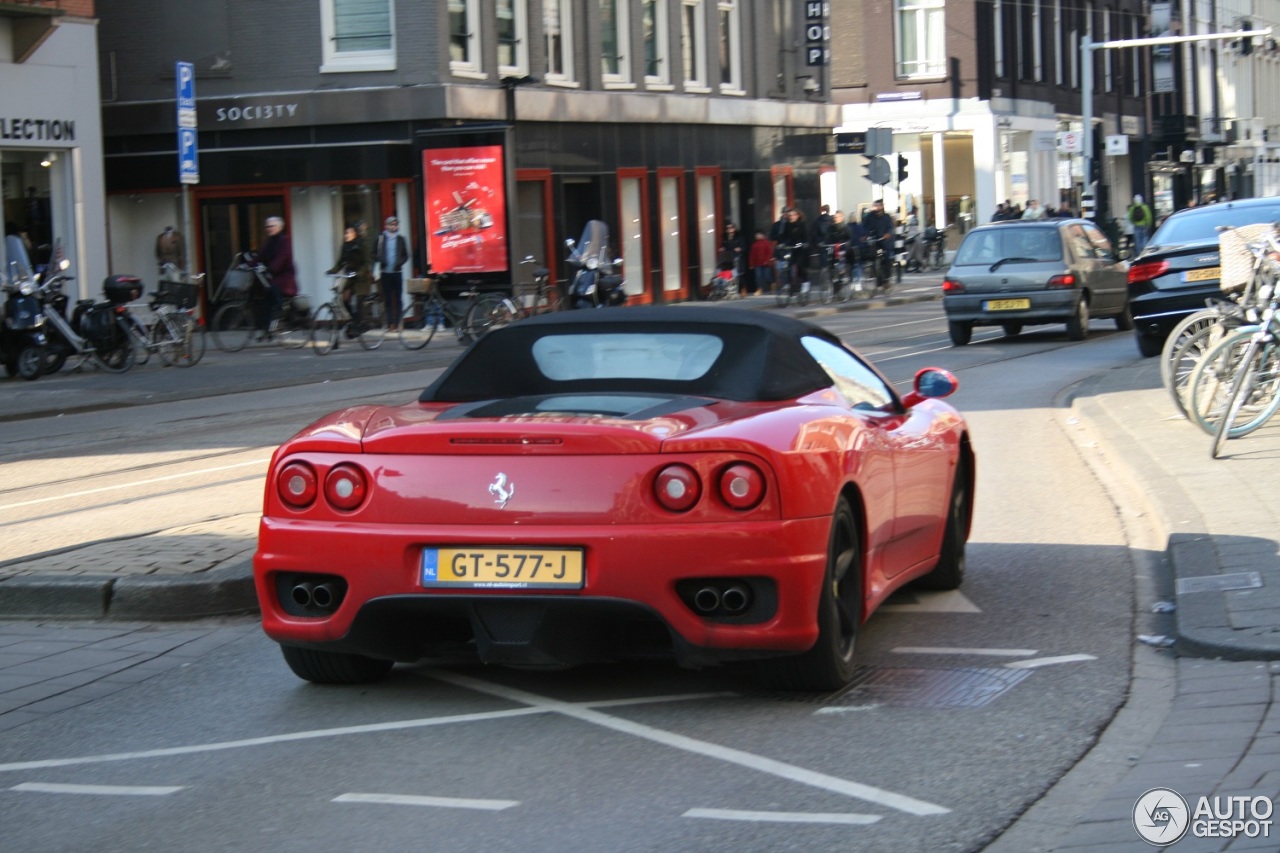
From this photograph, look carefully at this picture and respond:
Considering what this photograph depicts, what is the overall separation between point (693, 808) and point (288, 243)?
85.9 ft

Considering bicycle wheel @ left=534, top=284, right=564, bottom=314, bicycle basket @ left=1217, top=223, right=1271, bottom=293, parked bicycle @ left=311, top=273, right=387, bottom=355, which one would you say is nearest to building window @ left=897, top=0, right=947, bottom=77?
bicycle wheel @ left=534, top=284, right=564, bottom=314

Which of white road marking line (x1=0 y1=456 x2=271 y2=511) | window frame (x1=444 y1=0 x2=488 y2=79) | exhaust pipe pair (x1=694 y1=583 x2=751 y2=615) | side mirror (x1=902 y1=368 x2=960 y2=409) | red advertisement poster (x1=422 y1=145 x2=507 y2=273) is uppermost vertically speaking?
window frame (x1=444 y1=0 x2=488 y2=79)

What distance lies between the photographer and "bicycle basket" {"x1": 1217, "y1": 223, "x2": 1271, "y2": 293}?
37.0ft

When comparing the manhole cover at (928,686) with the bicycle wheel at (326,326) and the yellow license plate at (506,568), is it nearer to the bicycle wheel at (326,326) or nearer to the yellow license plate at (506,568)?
the yellow license plate at (506,568)

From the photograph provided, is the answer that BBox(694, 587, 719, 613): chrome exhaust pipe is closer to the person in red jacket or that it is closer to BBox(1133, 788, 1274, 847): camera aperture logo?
BBox(1133, 788, 1274, 847): camera aperture logo

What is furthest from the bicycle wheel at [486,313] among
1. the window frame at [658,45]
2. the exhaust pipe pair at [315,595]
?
the exhaust pipe pair at [315,595]

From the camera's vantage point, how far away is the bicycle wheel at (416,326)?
87.7 ft

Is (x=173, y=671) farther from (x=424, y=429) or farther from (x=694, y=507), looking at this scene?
(x=694, y=507)

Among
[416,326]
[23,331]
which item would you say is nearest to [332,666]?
[23,331]

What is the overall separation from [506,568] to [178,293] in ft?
60.2

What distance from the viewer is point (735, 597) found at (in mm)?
5293

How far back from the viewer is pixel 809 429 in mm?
5613

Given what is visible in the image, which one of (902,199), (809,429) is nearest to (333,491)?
(809,429)

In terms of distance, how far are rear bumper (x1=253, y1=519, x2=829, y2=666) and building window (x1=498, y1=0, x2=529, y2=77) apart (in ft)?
92.6
